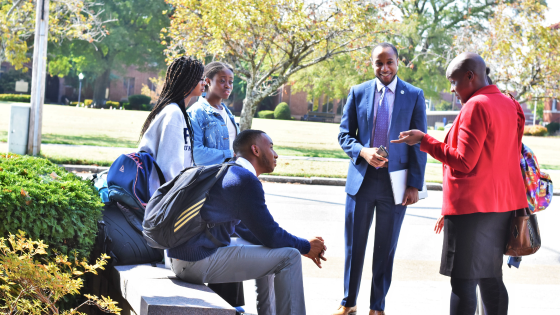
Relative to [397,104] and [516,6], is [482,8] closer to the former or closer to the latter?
[516,6]

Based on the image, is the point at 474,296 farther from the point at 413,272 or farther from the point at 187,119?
the point at 413,272

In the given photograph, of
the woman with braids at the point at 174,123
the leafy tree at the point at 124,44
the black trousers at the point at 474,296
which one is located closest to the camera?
the black trousers at the point at 474,296

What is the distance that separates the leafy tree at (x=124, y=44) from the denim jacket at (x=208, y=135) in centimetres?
4221

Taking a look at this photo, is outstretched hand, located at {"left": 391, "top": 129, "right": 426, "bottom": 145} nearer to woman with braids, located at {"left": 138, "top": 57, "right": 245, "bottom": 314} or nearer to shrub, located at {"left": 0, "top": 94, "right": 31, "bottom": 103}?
woman with braids, located at {"left": 138, "top": 57, "right": 245, "bottom": 314}

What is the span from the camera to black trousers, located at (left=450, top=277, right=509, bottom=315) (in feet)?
11.1

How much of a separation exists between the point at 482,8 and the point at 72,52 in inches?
1350

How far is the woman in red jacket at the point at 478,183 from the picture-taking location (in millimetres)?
3242

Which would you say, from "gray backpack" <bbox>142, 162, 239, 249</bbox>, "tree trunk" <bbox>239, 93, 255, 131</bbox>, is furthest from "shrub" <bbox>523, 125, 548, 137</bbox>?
"gray backpack" <bbox>142, 162, 239, 249</bbox>

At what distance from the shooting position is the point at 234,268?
3.38 meters

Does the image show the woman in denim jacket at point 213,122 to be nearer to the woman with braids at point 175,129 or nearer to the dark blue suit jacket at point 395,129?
the woman with braids at point 175,129

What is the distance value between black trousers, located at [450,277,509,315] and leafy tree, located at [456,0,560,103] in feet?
76.6

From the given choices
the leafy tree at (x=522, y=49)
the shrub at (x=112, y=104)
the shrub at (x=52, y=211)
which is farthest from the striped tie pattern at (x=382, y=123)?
the shrub at (x=112, y=104)

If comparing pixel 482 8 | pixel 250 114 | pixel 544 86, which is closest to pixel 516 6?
pixel 544 86

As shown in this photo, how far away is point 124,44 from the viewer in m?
47.0
